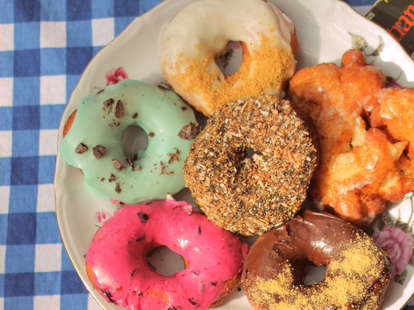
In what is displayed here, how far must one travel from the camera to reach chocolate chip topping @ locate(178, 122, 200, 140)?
156 cm

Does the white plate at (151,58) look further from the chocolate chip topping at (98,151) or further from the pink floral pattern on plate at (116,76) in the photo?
the chocolate chip topping at (98,151)

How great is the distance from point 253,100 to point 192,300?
65cm

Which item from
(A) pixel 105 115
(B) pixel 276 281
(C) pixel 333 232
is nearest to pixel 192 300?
(B) pixel 276 281

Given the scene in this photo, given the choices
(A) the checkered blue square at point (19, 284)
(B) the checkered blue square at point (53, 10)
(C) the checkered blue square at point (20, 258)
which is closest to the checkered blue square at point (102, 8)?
(B) the checkered blue square at point (53, 10)

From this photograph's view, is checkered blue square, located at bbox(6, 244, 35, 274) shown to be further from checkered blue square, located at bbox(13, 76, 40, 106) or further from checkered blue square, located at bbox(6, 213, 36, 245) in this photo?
checkered blue square, located at bbox(13, 76, 40, 106)

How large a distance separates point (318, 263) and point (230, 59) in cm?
73

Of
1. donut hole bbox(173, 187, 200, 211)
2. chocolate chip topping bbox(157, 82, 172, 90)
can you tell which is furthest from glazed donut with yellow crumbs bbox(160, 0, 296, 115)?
donut hole bbox(173, 187, 200, 211)

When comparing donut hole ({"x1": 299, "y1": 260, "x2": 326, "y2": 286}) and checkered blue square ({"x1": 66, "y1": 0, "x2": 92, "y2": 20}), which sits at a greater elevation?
checkered blue square ({"x1": 66, "y1": 0, "x2": 92, "y2": 20})

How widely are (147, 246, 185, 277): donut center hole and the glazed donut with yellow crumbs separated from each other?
0.51 meters

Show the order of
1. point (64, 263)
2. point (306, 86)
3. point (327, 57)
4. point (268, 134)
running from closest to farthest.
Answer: point (268, 134), point (306, 86), point (327, 57), point (64, 263)

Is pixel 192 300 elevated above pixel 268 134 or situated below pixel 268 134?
below

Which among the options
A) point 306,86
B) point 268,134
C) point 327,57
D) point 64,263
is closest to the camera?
point 268,134

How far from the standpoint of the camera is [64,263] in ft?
5.96

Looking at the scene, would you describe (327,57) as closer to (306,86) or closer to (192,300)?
(306,86)
